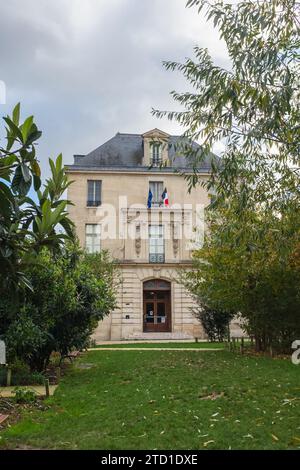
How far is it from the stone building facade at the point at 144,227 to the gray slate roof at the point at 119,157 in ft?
0.42

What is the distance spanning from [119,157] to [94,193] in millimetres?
3586

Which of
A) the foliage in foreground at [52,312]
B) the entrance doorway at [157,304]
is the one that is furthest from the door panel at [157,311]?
the foliage in foreground at [52,312]

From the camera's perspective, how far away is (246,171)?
27.3 ft

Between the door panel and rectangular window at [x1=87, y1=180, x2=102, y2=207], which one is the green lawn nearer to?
the door panel

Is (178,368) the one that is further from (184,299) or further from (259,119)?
(184,299)

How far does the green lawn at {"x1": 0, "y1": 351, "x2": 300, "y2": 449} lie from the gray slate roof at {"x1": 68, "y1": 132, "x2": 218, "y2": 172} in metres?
21.4

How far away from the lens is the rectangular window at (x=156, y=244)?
30.7 m

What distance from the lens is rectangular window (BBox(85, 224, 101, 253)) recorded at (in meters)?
30.4

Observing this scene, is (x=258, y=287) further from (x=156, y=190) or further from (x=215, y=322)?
(x=156, y=190)

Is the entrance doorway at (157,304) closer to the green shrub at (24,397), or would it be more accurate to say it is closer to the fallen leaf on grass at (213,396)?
the fallen leaf on grass at (213,396)

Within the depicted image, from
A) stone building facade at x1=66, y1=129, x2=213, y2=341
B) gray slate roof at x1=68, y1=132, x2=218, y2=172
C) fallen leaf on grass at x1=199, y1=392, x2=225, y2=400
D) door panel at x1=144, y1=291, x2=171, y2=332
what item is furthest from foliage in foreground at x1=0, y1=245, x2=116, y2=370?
gray slate roof at x1=68, y1=132, x2=218, y2=172

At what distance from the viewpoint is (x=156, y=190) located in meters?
31.5

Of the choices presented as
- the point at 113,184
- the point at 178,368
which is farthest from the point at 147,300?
the point at 178,368
